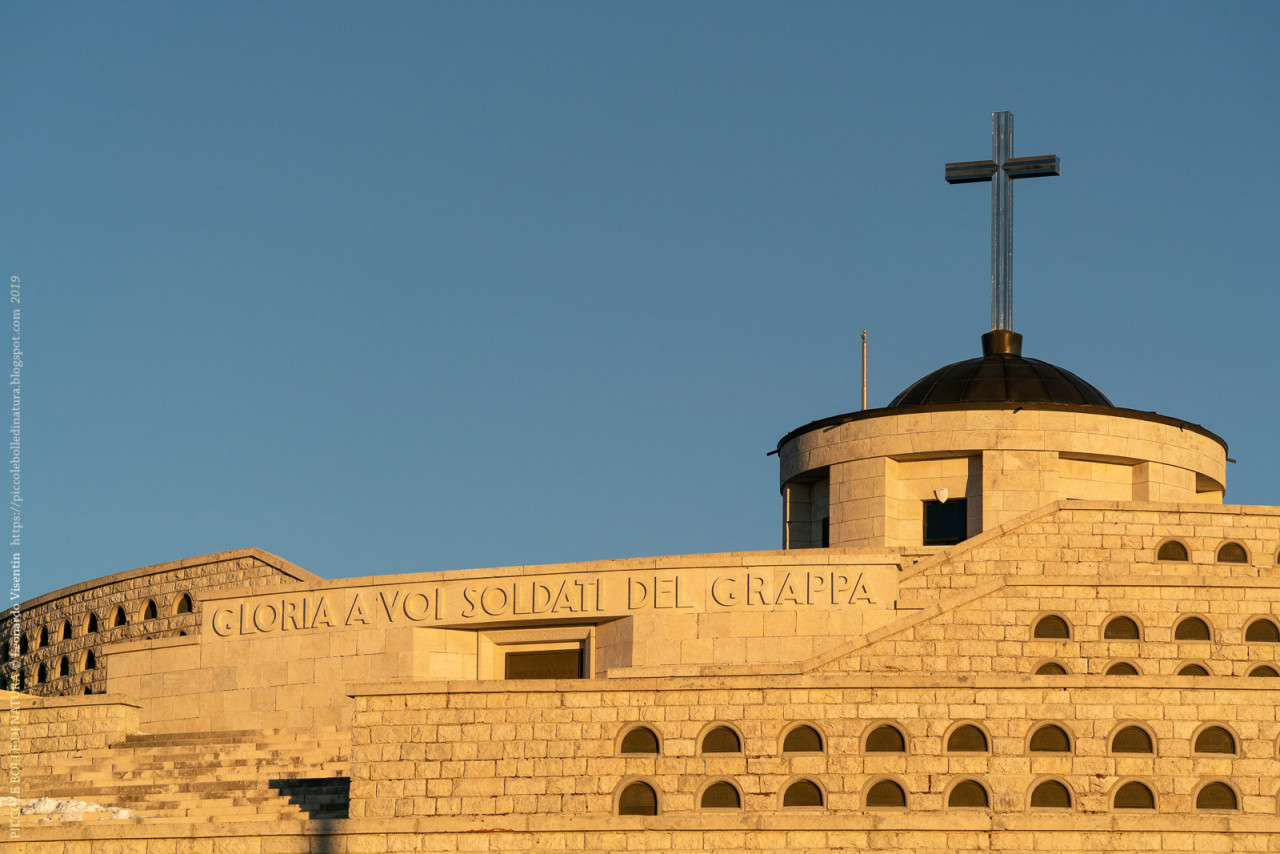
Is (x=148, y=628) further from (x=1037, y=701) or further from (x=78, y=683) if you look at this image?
(x=1037, y=701)

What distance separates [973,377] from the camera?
3697 cm

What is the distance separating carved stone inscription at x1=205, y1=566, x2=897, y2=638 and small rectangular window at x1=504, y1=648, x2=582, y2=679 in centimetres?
88

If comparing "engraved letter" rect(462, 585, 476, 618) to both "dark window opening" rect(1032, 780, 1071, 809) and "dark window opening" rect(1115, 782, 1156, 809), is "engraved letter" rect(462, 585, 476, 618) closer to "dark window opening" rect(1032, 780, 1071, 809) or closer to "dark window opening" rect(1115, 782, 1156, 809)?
"dark window opening" rect(1032, 780, 1071, 809)

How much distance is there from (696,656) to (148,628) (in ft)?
40.4

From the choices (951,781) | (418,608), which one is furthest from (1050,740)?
(418,608)

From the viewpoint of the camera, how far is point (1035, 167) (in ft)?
131

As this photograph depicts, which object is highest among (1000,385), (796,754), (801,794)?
(1000,385)

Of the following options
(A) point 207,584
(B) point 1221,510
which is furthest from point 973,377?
(A) point 207,584

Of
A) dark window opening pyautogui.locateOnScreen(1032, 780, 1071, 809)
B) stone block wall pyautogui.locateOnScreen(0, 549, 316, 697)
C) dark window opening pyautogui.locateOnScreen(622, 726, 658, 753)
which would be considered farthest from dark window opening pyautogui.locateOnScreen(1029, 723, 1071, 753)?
stone block wall pyautogui.locateOnScreen(0, 549, 316, 697)

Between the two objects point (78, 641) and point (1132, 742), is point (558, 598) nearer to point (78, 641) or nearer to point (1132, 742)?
point (1132, 742)

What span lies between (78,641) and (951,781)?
20651 mm

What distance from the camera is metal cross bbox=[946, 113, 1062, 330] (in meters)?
39.7

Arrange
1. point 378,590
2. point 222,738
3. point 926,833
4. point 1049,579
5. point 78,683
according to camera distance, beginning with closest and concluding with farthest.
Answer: point 926,833 → point 1049,579 → point 222,738 → point 378,590 → point 78,683

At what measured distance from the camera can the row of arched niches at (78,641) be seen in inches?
1463
